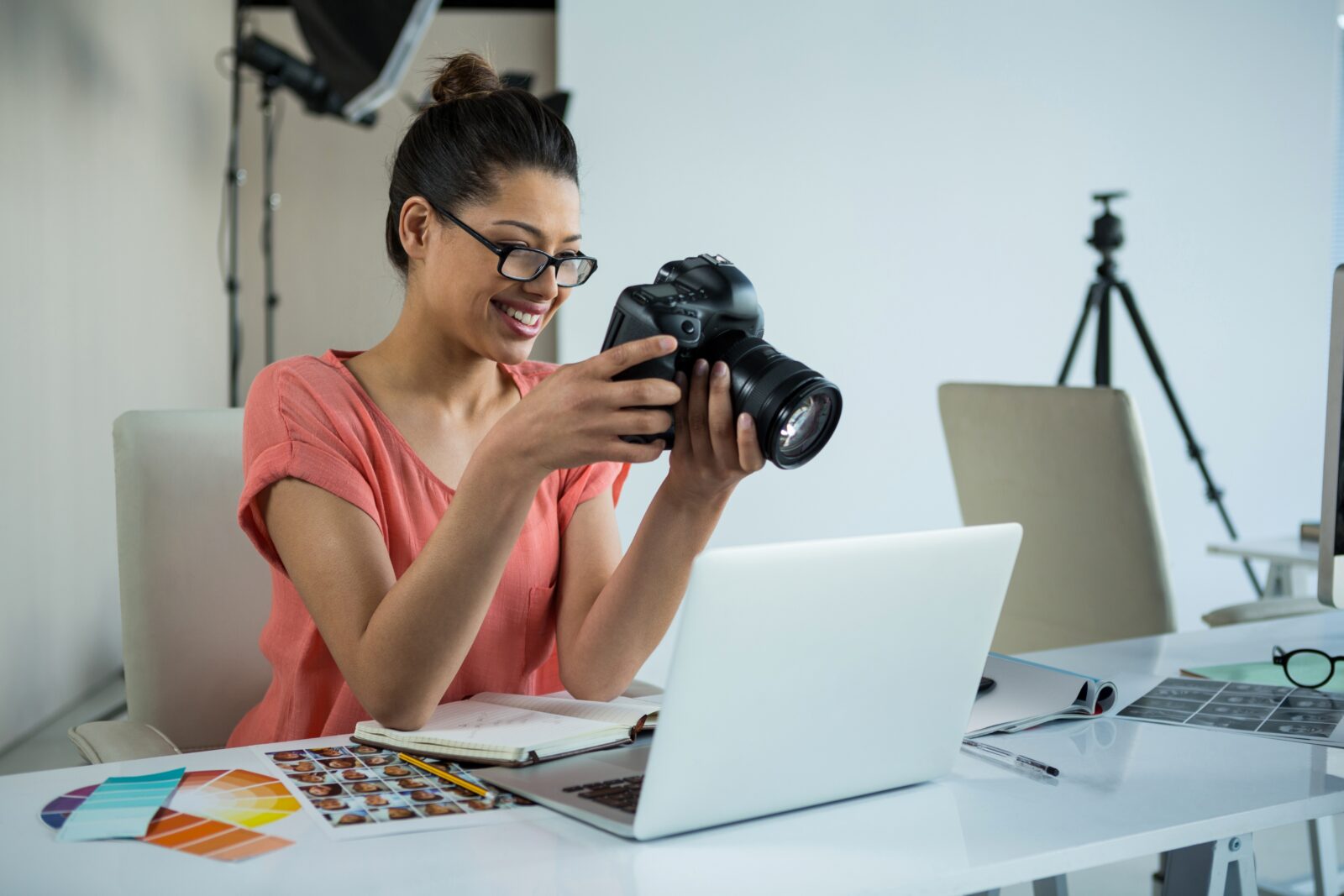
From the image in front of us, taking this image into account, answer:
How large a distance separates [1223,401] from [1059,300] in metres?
0.74

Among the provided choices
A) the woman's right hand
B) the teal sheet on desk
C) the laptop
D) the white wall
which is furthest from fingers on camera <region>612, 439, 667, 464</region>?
the white wall

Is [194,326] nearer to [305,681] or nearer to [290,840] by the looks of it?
[305,681]

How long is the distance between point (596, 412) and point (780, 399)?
130 mm

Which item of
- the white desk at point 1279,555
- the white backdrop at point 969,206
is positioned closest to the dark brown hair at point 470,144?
the white desk at point 1279,555

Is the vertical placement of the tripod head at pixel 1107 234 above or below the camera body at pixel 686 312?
above

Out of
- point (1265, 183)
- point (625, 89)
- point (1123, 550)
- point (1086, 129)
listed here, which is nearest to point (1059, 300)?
point (1086, 129)

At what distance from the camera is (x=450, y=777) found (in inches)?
32.4

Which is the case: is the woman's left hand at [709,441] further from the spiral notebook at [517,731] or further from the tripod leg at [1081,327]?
the tripod leg at [1081,327]

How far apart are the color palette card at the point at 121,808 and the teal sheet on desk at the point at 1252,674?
0.94 metres

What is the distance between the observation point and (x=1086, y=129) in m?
3.71

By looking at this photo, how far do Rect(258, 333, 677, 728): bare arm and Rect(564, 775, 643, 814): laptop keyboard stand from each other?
0.19 m

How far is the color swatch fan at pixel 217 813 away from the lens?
70 centimetres

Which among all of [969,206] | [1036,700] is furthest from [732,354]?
[969,206]

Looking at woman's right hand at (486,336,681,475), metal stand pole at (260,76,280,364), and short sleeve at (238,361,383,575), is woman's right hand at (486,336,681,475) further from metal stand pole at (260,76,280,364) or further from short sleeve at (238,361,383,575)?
metal stand pole at (260,76,280,364)
